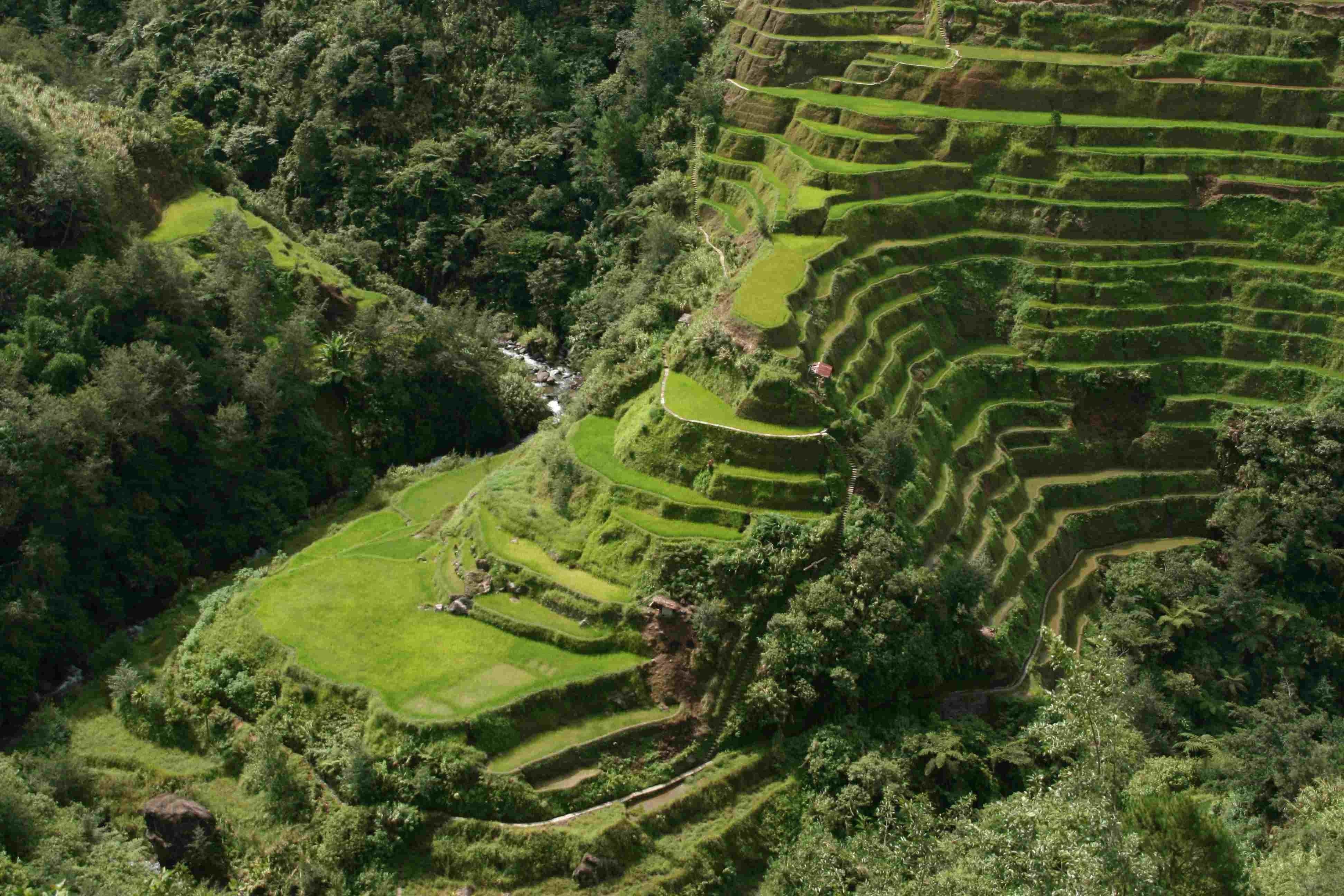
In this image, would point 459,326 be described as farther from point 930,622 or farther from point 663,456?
point 930,622

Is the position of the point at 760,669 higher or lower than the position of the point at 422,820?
higher

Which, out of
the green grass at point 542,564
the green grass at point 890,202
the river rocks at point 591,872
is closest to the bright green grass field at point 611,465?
the green grass at point 542,564

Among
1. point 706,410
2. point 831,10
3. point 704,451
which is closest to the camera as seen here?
point 704,451

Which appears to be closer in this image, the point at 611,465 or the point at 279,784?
the point at 279,784

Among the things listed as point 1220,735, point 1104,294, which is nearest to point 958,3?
point 1104,294

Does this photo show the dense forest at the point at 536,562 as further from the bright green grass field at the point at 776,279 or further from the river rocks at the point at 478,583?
the bright green grass field at the point at 776,279

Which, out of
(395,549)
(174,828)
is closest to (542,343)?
(395,549)

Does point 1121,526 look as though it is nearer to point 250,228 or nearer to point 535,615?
point 535,615
